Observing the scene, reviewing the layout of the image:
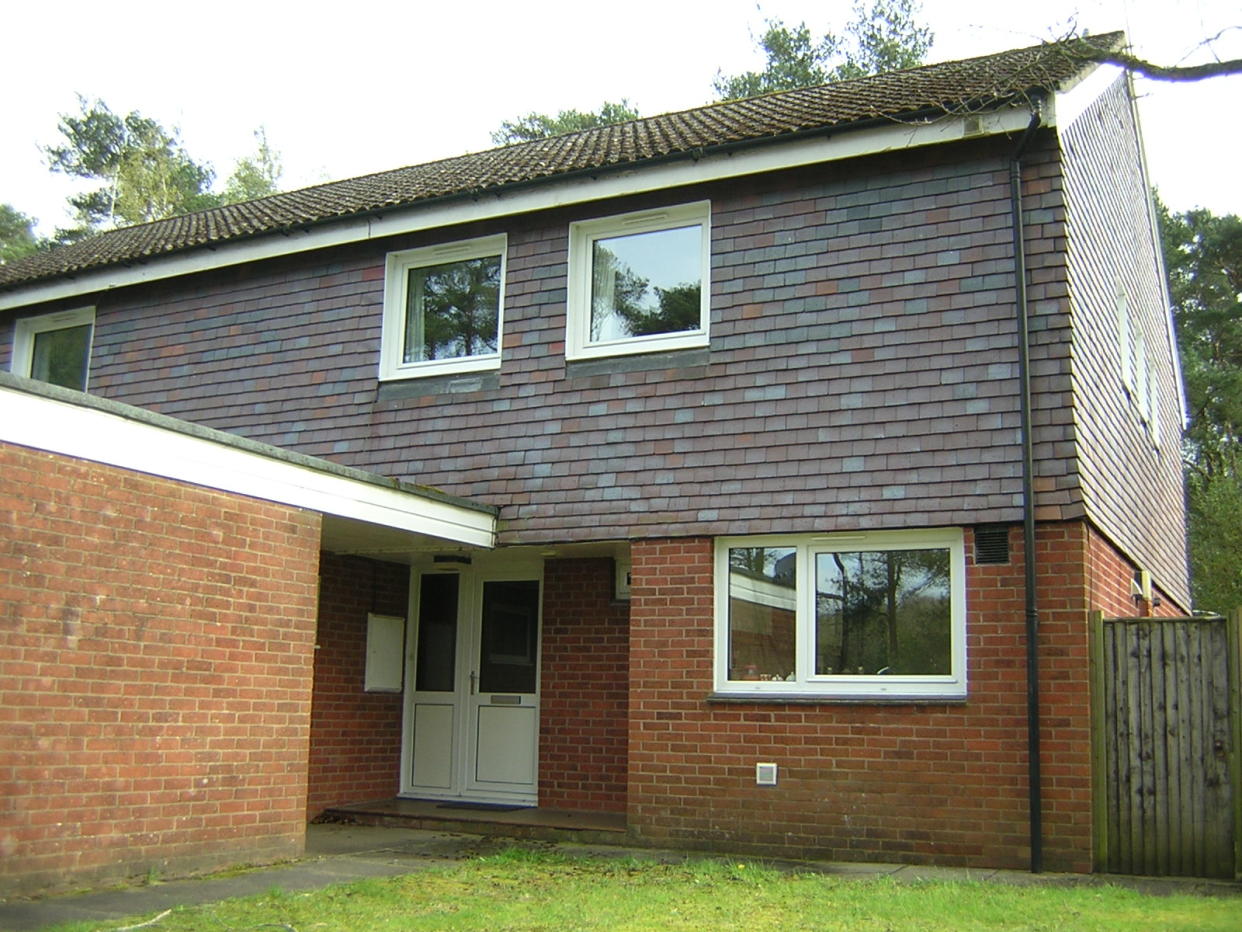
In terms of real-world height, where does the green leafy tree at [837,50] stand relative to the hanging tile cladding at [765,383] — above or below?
above

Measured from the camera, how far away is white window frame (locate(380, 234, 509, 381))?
1093 centimetres

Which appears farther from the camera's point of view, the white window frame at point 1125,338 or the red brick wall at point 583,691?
the white window frame at point 1125,338

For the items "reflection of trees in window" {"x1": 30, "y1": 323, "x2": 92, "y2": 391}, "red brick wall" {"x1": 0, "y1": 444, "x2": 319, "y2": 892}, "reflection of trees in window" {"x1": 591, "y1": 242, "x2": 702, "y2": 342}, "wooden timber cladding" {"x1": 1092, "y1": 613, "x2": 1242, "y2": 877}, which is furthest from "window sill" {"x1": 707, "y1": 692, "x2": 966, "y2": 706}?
"reflection of trees in window" {"x1": 30, "y1": 323, "x2": 92, "y2": 391}

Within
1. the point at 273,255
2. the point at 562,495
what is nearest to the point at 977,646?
the point at 562,495

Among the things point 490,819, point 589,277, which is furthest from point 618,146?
point 490,819

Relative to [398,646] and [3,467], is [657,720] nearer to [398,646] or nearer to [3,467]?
[398,646]

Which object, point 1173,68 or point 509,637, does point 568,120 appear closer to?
point 509,637

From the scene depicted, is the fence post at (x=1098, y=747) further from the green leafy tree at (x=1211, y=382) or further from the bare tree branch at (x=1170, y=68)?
the green leafy tree at (x=1211, y=382)

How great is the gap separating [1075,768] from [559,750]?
4.66m

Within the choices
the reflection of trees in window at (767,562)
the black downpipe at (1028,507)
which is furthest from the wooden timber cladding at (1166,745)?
the reflection of trees in window at (767,562)

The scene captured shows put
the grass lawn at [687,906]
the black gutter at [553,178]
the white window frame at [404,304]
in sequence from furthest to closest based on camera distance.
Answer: the white window frame at [404,304]
the black gutter at [553,178]
the grass lawn at [687,906]

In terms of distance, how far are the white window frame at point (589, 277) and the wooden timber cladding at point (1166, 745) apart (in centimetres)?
379

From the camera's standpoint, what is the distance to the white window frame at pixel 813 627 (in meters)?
8.78

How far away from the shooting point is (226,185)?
41.7 meters
